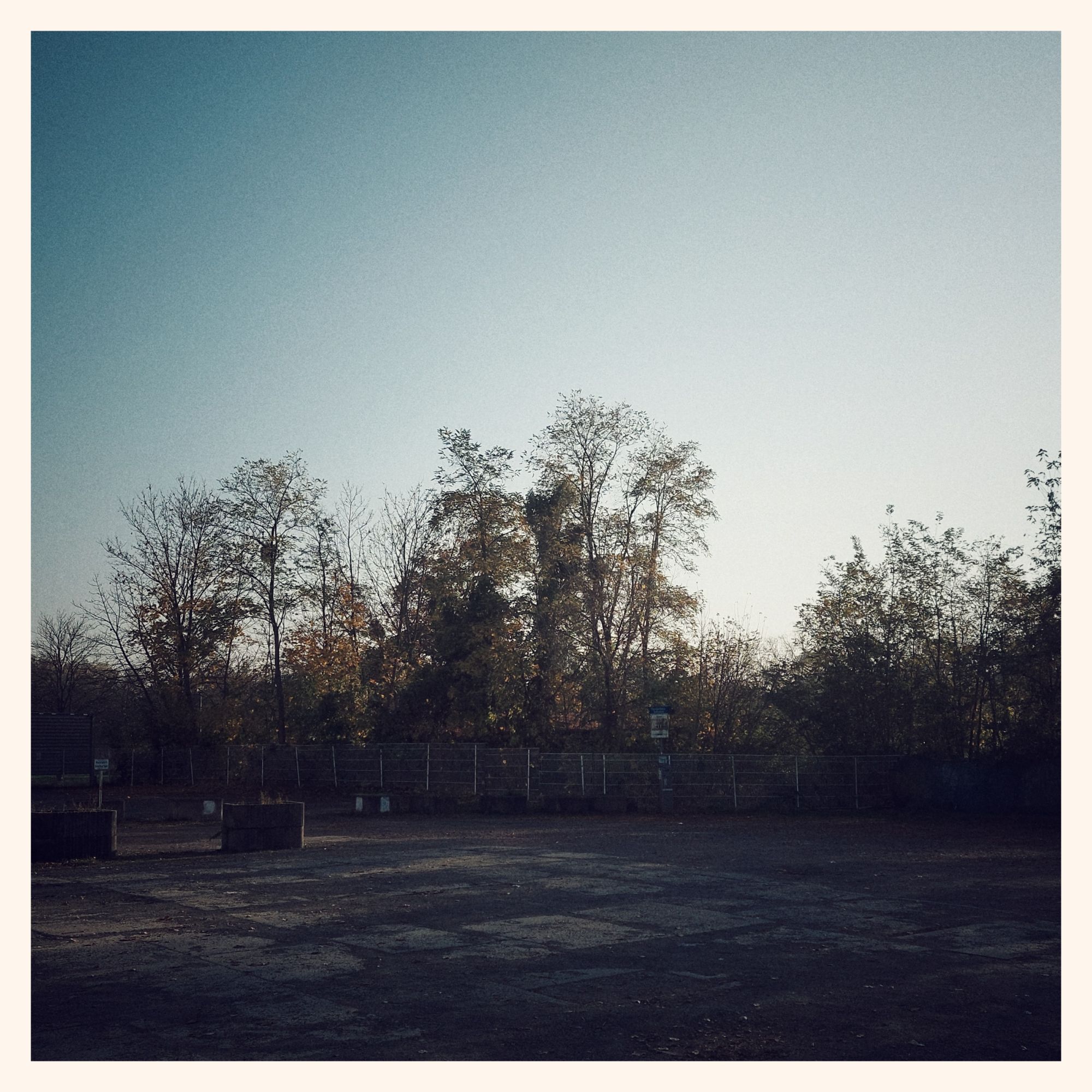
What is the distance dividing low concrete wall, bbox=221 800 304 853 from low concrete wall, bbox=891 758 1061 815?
17.4m

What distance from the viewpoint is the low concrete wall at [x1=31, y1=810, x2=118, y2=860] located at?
14812 millimetres

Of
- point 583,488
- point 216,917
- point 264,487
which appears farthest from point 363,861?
point 264,487

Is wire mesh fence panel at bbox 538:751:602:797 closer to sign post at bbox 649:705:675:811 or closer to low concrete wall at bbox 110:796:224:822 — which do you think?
sign post at bbox 649:705:675:811

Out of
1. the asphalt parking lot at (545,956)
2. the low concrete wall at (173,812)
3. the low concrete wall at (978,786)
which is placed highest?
the asphalt parking lot at (545,956)

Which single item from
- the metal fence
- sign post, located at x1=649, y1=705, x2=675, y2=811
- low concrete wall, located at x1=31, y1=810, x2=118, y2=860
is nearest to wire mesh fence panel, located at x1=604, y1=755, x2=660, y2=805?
the metal fence

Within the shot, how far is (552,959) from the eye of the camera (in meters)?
7.90

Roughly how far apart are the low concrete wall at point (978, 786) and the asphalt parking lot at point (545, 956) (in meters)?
9.95

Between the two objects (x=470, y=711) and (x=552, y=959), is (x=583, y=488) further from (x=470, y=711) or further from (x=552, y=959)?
(x=552, y=959)

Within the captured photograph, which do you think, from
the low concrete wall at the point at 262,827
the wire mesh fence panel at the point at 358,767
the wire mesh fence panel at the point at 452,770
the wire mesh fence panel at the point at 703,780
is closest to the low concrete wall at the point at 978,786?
the wire mesh fence panel at the point at 703,780

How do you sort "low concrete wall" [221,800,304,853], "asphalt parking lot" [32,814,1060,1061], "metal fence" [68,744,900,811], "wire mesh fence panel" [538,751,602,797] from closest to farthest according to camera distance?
"asphalt parking lot" [32,814,1060,1061] → "low concrete wall" [221,800,304,853] → "metal fence" [68,744,900,811] → "wire mesh fence panel" [538,751,602,797]

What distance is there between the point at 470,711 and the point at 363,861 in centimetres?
1748

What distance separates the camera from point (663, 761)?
2539 centimetres

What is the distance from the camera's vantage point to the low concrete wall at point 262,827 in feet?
52.4

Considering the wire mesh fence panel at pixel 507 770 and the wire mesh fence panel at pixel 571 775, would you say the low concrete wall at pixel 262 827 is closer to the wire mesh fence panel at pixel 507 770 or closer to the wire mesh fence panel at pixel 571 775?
the wire mesh fence panel at pixel 507 770
